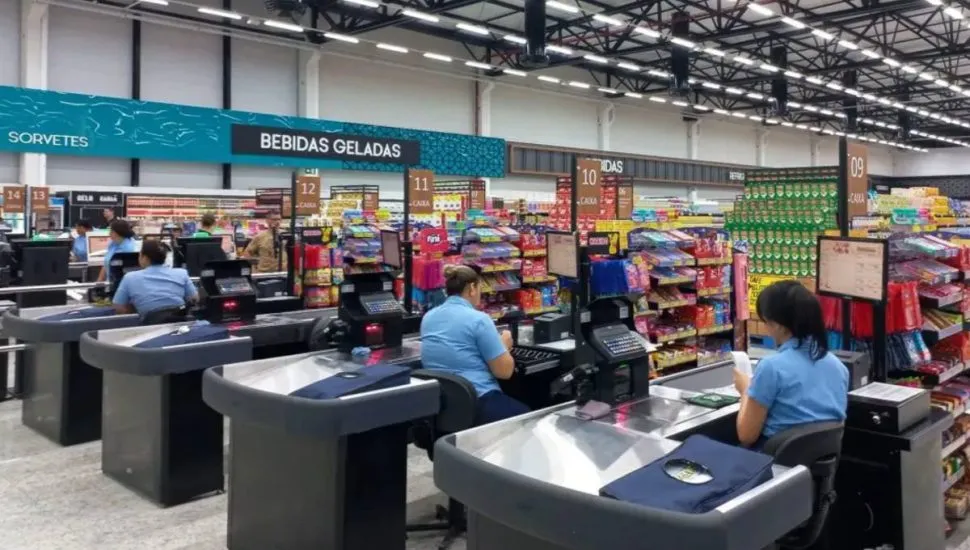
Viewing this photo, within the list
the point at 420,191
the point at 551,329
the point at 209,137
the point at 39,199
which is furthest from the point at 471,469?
the point at 209,137

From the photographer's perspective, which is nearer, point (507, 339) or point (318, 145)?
point (507, 339)

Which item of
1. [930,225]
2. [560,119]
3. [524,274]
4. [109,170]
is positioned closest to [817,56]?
[560,119]

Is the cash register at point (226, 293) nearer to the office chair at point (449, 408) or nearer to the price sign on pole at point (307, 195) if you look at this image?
the office chair at point (449, 408)

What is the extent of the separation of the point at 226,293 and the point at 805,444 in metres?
3.70

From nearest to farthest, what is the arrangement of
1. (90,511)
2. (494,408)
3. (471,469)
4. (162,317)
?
(471,469) < (494,408) < (90,511) < (162,317)

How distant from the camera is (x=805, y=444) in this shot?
2.46m

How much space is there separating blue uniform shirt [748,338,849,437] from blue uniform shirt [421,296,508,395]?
1.37 meters

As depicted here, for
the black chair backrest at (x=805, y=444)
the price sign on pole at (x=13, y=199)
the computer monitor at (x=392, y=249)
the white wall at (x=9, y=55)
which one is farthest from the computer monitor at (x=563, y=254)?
the white wall at (x=9, y=55)

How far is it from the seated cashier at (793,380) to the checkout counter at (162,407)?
2.78 metres

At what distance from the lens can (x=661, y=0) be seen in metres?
14.3

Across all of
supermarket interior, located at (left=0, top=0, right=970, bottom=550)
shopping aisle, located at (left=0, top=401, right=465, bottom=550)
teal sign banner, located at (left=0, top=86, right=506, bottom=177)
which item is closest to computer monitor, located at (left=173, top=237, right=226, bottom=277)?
supermarket interior, located at (left=0, top=0, right=970, bottom=550)

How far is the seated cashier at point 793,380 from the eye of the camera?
2.58m

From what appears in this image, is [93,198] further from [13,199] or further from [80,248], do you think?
[80,248]

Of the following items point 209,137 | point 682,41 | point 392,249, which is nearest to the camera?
point 392,249
